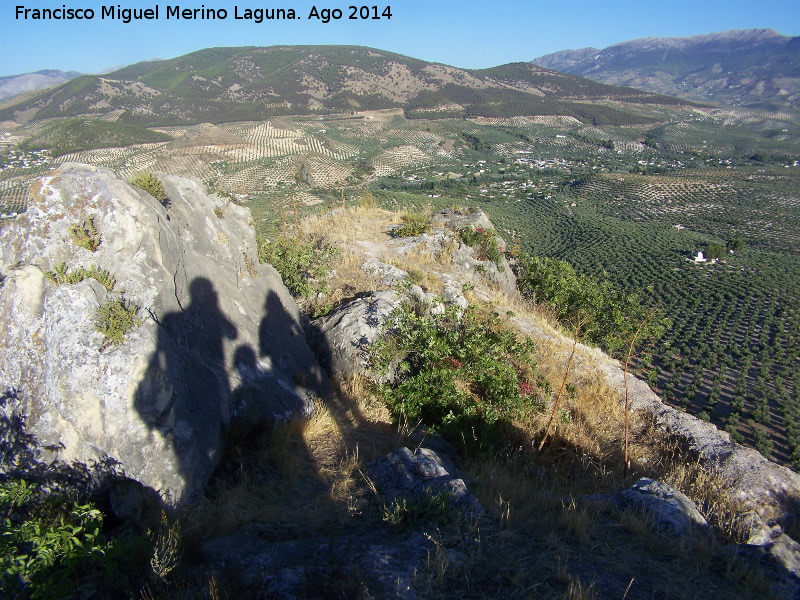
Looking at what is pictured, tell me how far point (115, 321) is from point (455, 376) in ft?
12.6

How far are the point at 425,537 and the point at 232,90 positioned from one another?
22146cm

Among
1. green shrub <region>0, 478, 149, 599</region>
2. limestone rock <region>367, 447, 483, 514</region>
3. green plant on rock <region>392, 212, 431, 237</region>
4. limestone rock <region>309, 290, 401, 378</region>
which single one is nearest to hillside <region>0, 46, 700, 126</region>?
green plant on rock <region>392, 212, 431, 237</region>

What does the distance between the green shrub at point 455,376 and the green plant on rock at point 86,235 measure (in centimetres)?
338

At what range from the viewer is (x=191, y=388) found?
393 cm

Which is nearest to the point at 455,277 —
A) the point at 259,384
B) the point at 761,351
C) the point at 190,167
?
the point at 259,384

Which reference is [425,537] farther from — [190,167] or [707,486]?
[190,167]

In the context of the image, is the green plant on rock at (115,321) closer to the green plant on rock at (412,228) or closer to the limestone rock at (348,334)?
→ the limestone rock at (348,334)

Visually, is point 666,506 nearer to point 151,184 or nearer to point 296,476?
point 296,476

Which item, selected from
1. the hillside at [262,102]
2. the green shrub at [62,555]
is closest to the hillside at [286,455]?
the green shrub at [62,555]

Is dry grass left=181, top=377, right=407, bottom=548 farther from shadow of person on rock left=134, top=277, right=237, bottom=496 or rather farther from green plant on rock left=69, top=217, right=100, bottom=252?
green plant on rock left=69, top=217, right=100, bottom=252

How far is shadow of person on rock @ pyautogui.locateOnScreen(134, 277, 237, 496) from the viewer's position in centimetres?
353

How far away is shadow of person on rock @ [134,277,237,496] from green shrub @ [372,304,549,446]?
211 centimetres

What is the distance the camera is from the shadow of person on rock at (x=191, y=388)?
11.6 ft

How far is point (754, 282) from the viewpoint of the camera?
50.4 meters
